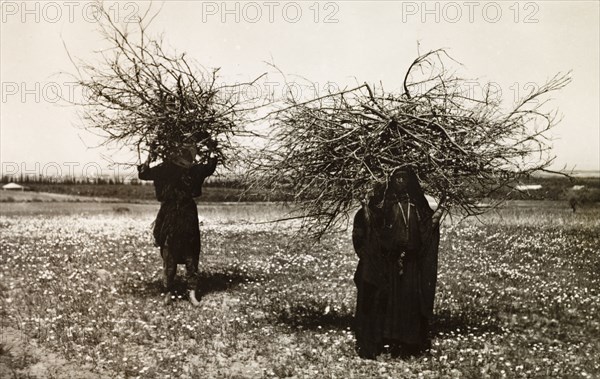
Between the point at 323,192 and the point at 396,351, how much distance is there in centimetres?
223

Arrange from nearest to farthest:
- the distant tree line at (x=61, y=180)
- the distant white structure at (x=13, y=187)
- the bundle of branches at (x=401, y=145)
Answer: the bundle of branches at (x=401, y=145)
the distant white structure at (x=13, y=187)
the distant tree line at (x=61, y=180)

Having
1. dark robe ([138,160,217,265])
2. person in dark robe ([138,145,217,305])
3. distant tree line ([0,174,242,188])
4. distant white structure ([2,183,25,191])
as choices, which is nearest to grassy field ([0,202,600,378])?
person in dark robe ([138,145,217,305])

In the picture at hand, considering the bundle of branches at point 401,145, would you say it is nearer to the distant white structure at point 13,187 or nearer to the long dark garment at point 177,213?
the long dark garment at point 177,213

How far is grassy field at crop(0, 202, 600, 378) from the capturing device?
7887 millimetres

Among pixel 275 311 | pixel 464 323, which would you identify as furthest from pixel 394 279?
pixel 275 311

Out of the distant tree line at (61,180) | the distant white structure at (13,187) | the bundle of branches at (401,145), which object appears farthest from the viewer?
the distant tree line at (61,180)

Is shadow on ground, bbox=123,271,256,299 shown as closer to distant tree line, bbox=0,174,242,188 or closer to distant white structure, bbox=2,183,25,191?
distant white structure, bbox=2,183,25,191

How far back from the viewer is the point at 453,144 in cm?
780

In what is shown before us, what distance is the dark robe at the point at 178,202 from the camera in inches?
431

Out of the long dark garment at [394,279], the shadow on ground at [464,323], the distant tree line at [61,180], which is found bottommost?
the shadow on ground at [464,323]

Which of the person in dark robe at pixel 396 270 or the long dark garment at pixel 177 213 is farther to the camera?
the long dark garment at pixel 177 213

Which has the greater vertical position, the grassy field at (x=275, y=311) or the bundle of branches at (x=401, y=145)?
the bundle of branches at (x=401, y=145)

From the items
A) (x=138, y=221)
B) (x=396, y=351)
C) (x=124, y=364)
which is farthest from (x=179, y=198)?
(x=138, y=221)

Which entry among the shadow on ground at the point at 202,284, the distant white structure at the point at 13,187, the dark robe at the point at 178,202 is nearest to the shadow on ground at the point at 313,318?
the shadow on ground at the point at 202,284
